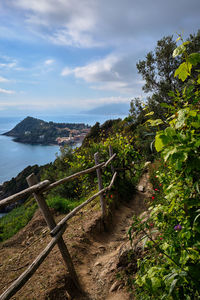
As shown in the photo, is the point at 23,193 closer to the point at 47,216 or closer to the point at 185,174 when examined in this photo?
the point at 47,216

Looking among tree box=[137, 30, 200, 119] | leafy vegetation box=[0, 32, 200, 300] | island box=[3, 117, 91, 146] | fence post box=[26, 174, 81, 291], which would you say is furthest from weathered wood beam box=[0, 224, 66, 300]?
island box=[3, 117, 91, 146]

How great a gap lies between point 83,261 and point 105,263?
406 millimetres

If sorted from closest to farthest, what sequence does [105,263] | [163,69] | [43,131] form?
[105,263]
[163,69]
[43,131]

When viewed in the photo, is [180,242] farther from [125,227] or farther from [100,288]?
[125,227]

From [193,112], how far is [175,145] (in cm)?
21

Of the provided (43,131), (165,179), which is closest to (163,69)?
(165,179)

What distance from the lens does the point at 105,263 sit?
308 centimetres

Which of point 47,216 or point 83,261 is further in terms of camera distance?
point 83,261

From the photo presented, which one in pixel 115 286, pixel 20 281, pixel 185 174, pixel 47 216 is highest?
pixel 185 174

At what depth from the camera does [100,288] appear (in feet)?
8.56

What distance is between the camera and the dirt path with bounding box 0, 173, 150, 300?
2.41 meters

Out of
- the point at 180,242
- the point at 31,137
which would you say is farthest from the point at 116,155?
the point at 31,137

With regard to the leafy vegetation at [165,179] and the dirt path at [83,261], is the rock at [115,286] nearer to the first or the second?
the dirt path at [83,261]

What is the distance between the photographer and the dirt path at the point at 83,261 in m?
2.41
